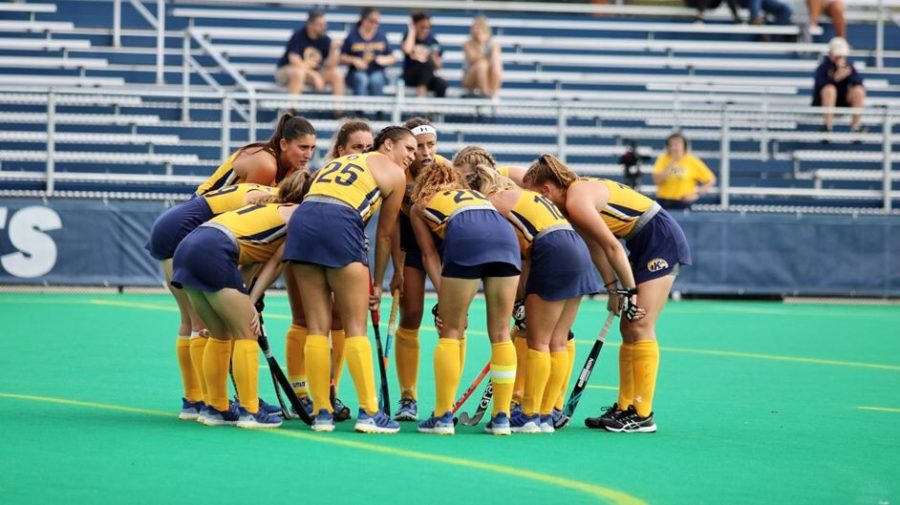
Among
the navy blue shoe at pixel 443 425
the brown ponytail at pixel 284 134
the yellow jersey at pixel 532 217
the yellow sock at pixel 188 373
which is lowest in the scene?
the navy blue shoe at pixel 443 425

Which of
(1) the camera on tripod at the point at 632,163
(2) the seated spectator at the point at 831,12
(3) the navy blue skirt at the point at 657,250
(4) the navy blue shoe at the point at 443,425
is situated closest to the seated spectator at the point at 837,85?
(2) the seated spectator at the point at 831,12

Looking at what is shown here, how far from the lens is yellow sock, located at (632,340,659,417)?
969 centimetres

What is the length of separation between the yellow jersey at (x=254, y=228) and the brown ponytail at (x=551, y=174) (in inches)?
68.1

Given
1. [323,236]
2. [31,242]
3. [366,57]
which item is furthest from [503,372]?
[366,57]

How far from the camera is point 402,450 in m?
8.46

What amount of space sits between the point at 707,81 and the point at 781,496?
809 inches

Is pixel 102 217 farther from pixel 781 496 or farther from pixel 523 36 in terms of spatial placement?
pixel 781 496

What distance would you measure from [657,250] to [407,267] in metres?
1.75

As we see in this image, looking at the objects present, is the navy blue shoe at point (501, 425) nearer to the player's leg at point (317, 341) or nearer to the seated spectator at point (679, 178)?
the player's leg at point (317, 341)

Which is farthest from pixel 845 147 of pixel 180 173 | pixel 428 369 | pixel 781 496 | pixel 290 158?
pixel 781 496

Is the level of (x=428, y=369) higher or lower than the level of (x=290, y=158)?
lower

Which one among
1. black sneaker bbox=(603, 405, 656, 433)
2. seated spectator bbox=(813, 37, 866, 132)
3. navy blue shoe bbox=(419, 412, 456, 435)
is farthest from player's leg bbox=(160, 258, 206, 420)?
seated spectator bbox=(813, 37, 866, 132)

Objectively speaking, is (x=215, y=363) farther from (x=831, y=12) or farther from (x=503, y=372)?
(x=831, y=12)

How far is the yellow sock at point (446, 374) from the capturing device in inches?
363
